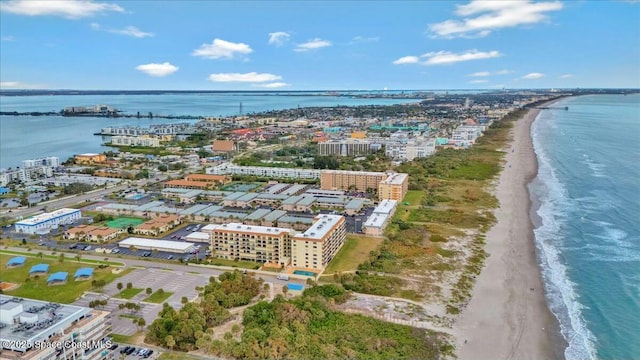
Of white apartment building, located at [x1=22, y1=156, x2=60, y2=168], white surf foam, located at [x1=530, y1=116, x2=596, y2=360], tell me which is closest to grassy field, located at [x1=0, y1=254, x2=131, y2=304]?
white surf foam, located at [x1=530, y1=116, x2=596, y2=360]

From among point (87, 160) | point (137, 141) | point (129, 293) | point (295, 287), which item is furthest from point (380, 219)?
point (137, 141)

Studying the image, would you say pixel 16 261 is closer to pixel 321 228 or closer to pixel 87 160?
pixel 321 228

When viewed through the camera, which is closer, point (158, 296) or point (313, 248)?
point (158, 296)

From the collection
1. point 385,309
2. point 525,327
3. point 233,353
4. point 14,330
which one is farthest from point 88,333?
point 525,327

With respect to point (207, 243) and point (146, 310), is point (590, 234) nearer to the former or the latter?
point (207, 243)

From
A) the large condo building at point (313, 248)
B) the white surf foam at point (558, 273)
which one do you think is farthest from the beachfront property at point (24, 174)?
the white surf foam at point (558, 273)
